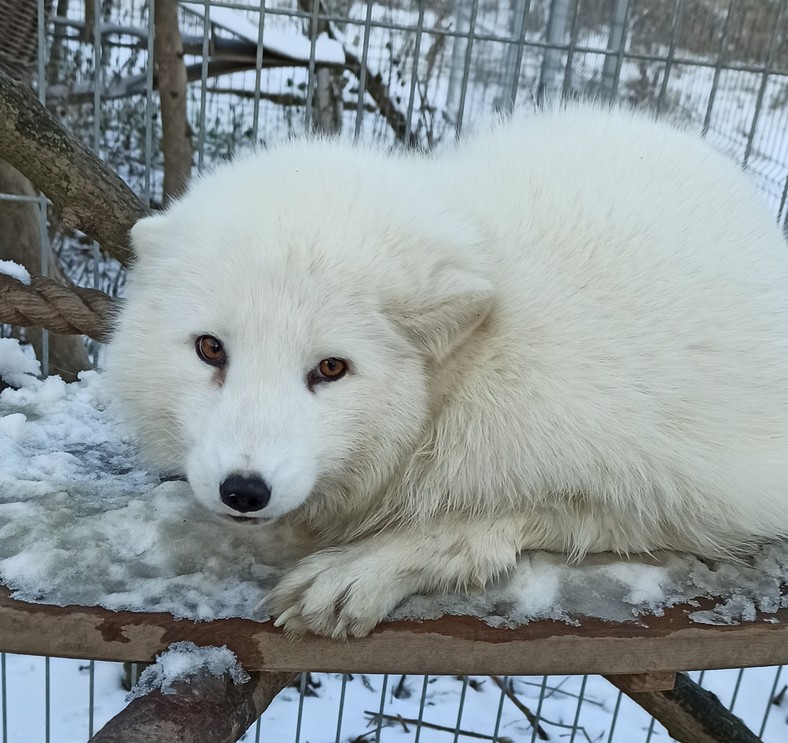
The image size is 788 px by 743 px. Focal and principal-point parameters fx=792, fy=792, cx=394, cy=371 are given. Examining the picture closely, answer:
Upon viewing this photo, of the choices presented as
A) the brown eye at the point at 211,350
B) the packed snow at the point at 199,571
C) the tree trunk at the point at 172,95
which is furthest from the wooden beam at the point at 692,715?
the tree trunk at the point at 172,95

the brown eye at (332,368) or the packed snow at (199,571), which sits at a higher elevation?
the brown eye at (332,368)

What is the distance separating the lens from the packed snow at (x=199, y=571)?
103 centimetres

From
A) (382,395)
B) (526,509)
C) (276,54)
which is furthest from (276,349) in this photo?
(276,54)

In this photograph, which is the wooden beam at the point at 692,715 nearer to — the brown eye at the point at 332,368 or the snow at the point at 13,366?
the brown eye at the point at 332,368

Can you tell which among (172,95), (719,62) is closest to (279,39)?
(172,95)

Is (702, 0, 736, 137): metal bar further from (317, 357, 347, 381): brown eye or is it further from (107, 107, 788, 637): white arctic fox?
(317, 357, 347, 381): brown eye

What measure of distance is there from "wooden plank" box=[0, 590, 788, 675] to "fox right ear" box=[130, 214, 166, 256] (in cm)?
50

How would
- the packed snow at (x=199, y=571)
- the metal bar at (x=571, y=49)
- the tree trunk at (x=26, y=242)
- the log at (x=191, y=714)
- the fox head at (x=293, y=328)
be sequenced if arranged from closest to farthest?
the log at (x=191, y=714)
the fox head at (x=293, y=328)
the packed snow at (x=199, y=571)
the metal bar at (x=571, y=49)
the tree trunk at (x=26, y=242)

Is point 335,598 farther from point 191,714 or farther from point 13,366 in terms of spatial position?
point 13,366

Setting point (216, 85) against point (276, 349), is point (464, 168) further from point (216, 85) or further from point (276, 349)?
point (216, 85)

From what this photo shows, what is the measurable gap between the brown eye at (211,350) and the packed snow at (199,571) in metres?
0.28

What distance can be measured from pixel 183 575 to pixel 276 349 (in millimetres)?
360

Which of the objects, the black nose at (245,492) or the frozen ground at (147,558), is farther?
the frozen ground at (147,558)

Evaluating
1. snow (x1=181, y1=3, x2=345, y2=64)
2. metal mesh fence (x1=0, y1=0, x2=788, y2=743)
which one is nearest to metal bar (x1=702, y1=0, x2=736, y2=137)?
metal mesh fence (x1=0, y1=0, x2=788, y2=743)
